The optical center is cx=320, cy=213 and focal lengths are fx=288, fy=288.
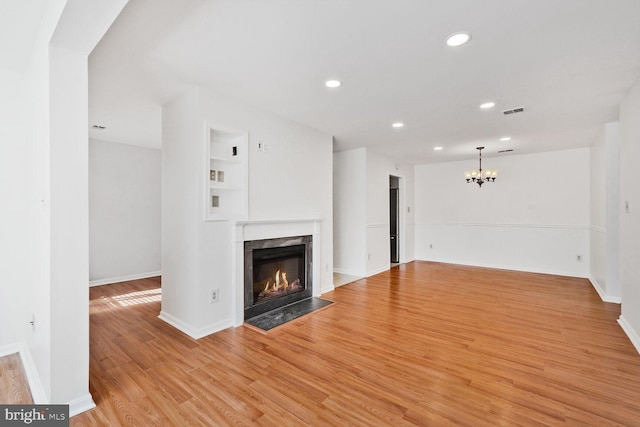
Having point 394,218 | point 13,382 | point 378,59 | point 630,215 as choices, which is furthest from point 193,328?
Answer: point 394,218

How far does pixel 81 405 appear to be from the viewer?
1867 mm

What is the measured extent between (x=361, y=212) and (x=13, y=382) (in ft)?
16.3

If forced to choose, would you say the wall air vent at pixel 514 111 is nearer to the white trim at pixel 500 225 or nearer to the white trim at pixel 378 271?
the white trim at pixel 378 271

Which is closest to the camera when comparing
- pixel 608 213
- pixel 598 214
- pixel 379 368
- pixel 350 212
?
pixel 379 368

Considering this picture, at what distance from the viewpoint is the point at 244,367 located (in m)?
2.40

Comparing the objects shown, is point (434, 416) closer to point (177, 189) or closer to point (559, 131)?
point (177, 189)

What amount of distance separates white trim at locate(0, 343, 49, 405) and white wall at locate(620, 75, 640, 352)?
16.1 ft

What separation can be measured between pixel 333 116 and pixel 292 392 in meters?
3.16

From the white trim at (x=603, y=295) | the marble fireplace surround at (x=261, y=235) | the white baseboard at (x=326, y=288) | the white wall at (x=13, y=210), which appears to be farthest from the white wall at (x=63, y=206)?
the white trim at (x=603, y=295)

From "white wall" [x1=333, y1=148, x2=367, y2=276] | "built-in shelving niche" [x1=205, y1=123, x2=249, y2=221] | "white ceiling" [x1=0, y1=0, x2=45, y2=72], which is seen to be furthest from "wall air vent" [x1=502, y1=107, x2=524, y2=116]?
"white ceiling" [x1=0, y1=0, x2=45, y2=72]

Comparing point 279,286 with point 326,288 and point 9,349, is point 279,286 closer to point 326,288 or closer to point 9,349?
point 326,288

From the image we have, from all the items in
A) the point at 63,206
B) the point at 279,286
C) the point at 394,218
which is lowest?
the point at 279,286

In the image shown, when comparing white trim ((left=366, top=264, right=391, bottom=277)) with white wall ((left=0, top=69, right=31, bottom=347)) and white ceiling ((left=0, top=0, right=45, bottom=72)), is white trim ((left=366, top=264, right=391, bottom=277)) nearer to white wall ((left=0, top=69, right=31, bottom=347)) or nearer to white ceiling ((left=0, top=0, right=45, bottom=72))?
white wall ((left=0, top=69, right=31, bottom=347))

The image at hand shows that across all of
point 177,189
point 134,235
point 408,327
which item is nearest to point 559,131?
point 408,327
